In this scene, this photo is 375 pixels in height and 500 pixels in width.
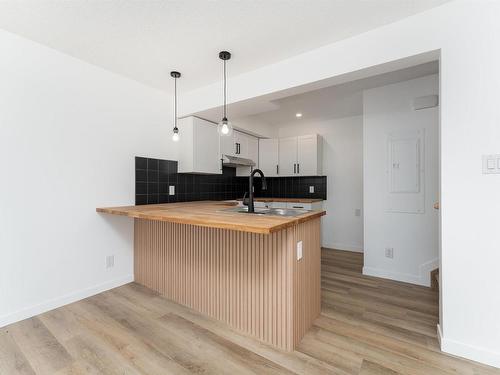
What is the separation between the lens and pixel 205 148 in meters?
3.32

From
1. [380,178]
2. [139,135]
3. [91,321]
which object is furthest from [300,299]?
[139,135]

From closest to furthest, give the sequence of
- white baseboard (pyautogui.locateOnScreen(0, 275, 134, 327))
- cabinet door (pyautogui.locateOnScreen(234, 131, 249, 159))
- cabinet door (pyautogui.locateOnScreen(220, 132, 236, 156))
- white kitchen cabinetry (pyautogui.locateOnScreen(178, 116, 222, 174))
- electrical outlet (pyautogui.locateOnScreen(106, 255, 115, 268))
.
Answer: white baseboard (pyautogui.locateOnScreen(0, 275, 134, 327)) → electrical outlet (pyautogui.locateOnScreen(106, 255, 115, 268)) → white kitchen cabinetry (pyautogui.locateOnScreen(178, 116, 222, 174)) → cabinet door (pyautogui.locateOnScreen(220, 132, 236, 156)) → cabinet door (pyautogui.locateOnScreen(234, 131, 249, 159))

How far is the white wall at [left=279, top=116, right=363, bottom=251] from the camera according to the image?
4.21 m

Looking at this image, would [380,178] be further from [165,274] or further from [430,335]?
[165,274]

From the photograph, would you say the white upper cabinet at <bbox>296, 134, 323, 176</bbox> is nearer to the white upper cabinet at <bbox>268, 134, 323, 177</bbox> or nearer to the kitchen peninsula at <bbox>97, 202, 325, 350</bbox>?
the white upper cabinet at <bbox>268, 134, 323, 177</bbox>

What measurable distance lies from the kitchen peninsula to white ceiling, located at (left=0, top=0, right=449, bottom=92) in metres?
1.45

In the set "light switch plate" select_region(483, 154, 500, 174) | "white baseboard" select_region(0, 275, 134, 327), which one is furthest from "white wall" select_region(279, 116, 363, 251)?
"white baseboard" select_region(0, 275, 134, 327)

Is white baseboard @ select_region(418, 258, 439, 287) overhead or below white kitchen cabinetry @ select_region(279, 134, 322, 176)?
below

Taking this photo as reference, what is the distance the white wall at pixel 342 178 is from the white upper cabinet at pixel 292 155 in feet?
0.85

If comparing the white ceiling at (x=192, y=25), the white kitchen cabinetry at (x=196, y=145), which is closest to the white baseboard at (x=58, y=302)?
the white kitchen cabinetry at (x=196, y=145)

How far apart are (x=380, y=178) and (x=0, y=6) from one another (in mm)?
3790

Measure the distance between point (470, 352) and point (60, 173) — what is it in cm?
346

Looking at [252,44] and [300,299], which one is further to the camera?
[252,44]

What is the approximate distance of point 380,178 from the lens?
2.99 meters
